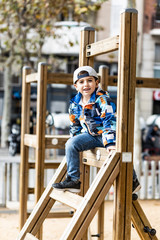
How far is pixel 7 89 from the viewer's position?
2227 cm

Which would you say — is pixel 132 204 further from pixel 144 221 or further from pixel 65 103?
pixel 65 103

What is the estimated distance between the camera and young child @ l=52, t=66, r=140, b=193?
168 inches

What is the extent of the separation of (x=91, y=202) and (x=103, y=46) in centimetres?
144

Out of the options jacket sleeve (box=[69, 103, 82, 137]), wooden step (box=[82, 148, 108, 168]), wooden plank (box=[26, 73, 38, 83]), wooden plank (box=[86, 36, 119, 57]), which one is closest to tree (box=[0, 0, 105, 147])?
wooden plank (box=[26, 73, 38, 83])

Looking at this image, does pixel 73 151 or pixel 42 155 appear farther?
pixel 42 155

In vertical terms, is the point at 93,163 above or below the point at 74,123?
below

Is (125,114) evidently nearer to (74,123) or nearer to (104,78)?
(74,123)

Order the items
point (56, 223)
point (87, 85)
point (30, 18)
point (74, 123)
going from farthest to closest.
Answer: point (30, 18)
point (56, 223)
point (74, 123)
point (87, 85)

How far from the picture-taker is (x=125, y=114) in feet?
13.3

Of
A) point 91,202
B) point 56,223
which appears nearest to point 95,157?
point 91,202

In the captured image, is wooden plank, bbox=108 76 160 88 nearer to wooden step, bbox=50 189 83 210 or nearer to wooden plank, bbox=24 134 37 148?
wooden plank, bbox=24 134 37 148

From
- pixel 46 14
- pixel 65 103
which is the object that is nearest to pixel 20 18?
pixel 46 14

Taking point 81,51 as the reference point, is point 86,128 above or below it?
below

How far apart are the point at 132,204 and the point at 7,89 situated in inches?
722
